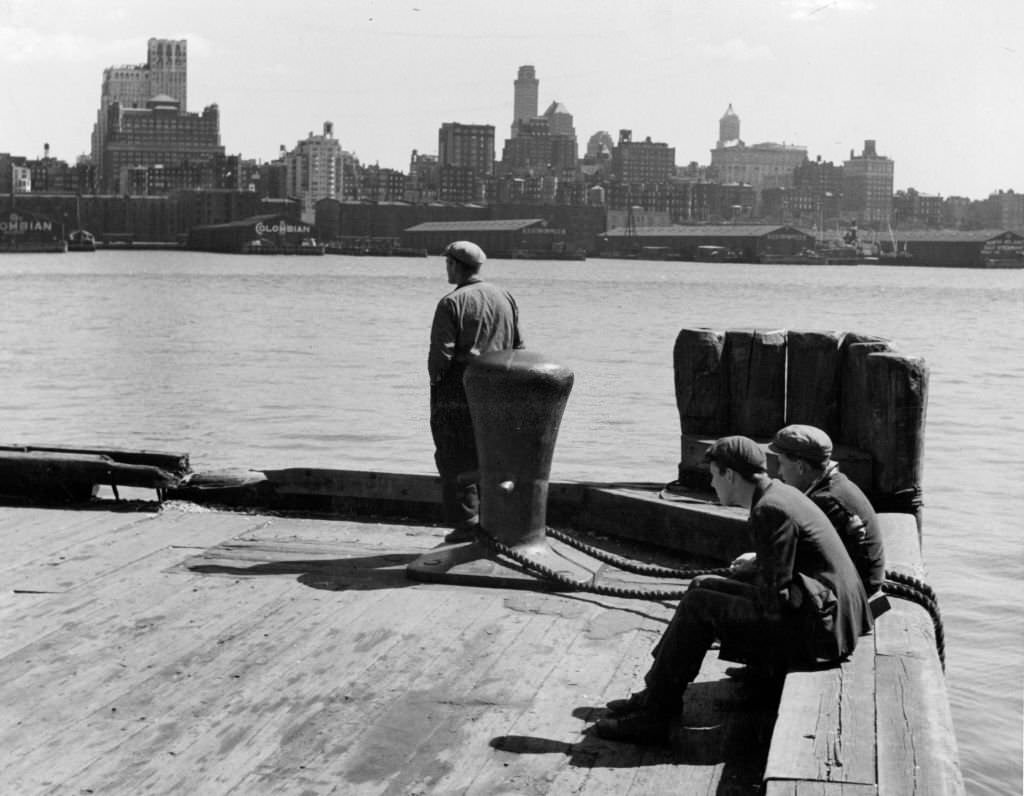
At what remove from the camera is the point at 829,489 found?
527 cm

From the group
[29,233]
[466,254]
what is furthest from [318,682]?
[29,233]

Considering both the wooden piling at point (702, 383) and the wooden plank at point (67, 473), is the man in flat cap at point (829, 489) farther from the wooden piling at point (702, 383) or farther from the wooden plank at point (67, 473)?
the wooden plank at point (67, 473)

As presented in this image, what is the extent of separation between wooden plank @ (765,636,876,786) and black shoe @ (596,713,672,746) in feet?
1.57

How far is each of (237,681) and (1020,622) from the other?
8346mm

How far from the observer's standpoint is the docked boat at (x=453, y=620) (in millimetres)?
4742

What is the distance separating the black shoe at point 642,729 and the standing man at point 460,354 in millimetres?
2866

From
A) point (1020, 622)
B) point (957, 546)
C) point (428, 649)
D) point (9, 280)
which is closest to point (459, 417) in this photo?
point (428, 649)

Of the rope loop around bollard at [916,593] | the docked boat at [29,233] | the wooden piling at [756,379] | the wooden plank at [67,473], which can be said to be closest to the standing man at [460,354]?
the wooden piling at [756,379]

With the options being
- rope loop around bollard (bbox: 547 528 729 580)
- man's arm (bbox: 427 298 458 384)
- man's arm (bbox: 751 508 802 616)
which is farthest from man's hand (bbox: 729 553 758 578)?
man's arm (bbox: 427 298 458 384)

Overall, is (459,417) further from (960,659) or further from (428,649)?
(960,659)

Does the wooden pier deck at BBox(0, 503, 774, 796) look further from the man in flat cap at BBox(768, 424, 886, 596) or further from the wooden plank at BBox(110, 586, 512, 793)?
the man in flat cap at BBox(768, 424, 886, 596)

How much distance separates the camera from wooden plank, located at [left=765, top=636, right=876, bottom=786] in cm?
399

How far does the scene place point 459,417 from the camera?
798 centimetres

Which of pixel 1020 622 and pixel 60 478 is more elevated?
pixel 60 478
